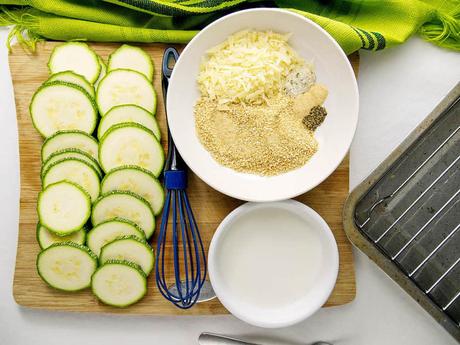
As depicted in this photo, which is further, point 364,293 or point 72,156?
point 364,293

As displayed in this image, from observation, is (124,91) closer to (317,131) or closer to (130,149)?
(130,149)

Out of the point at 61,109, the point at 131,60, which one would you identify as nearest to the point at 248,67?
the point at 131,60

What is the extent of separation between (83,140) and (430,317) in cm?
126

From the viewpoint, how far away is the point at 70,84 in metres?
1.45

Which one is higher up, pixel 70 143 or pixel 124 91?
pixel 124 91

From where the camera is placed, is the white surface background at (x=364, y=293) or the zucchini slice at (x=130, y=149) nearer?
the zucchini slice at (x=130, y=149)

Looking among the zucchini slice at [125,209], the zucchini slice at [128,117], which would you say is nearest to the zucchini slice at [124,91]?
the zucchini slice at [128,117]

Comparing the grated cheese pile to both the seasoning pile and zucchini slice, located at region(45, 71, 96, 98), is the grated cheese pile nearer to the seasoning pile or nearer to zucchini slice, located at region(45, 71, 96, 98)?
the seasoning pile

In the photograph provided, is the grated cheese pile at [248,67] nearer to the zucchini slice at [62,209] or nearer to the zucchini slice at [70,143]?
the zucchini slice at [70,143]

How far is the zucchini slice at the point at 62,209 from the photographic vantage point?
1.44 meters

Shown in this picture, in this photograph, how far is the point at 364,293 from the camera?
1.58 meters

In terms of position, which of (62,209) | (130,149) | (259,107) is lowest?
(62,209)

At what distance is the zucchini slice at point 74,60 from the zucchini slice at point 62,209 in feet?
1.22

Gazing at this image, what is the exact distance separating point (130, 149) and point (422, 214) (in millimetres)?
928
